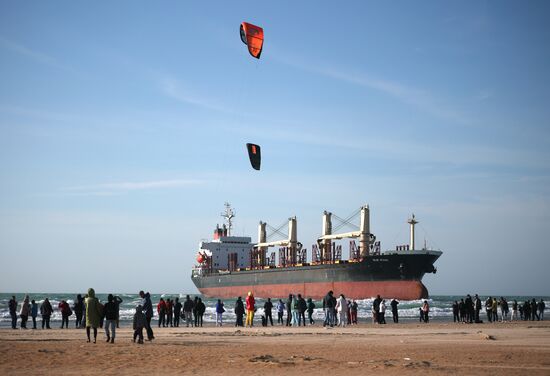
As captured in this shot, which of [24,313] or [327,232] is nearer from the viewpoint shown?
[24,313]

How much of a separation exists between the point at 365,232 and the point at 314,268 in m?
6.17

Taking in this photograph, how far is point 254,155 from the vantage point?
34750mm

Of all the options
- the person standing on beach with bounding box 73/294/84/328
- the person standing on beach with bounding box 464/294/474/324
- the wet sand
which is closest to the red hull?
the person standing on beach with bounding box 464/294/474/324

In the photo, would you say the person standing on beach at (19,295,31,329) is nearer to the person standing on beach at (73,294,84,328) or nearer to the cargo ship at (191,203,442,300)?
the person standing on beach at (73,294,84,328)

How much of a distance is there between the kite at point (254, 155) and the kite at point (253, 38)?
484cm

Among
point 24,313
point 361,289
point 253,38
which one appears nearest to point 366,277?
point 361,289

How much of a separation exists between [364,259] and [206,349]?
4449cm

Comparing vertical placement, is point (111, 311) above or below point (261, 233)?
below

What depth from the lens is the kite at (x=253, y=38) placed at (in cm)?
3194

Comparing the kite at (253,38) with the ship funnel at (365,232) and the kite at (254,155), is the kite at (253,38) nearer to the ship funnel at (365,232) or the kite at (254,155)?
the kite at (254,155)

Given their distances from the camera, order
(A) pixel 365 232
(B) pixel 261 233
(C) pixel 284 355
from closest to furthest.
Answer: (C) pixel 284 355
(A) pixel 365 232
(B) pixel 261 233

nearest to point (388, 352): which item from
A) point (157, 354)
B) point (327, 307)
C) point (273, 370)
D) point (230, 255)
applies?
point (273, 370)

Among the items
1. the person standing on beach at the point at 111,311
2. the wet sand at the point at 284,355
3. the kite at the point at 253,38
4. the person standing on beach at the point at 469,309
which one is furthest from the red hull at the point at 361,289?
the person standing on beach at the point at 111,311

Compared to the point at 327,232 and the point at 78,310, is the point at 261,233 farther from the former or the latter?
the point at 78,310
